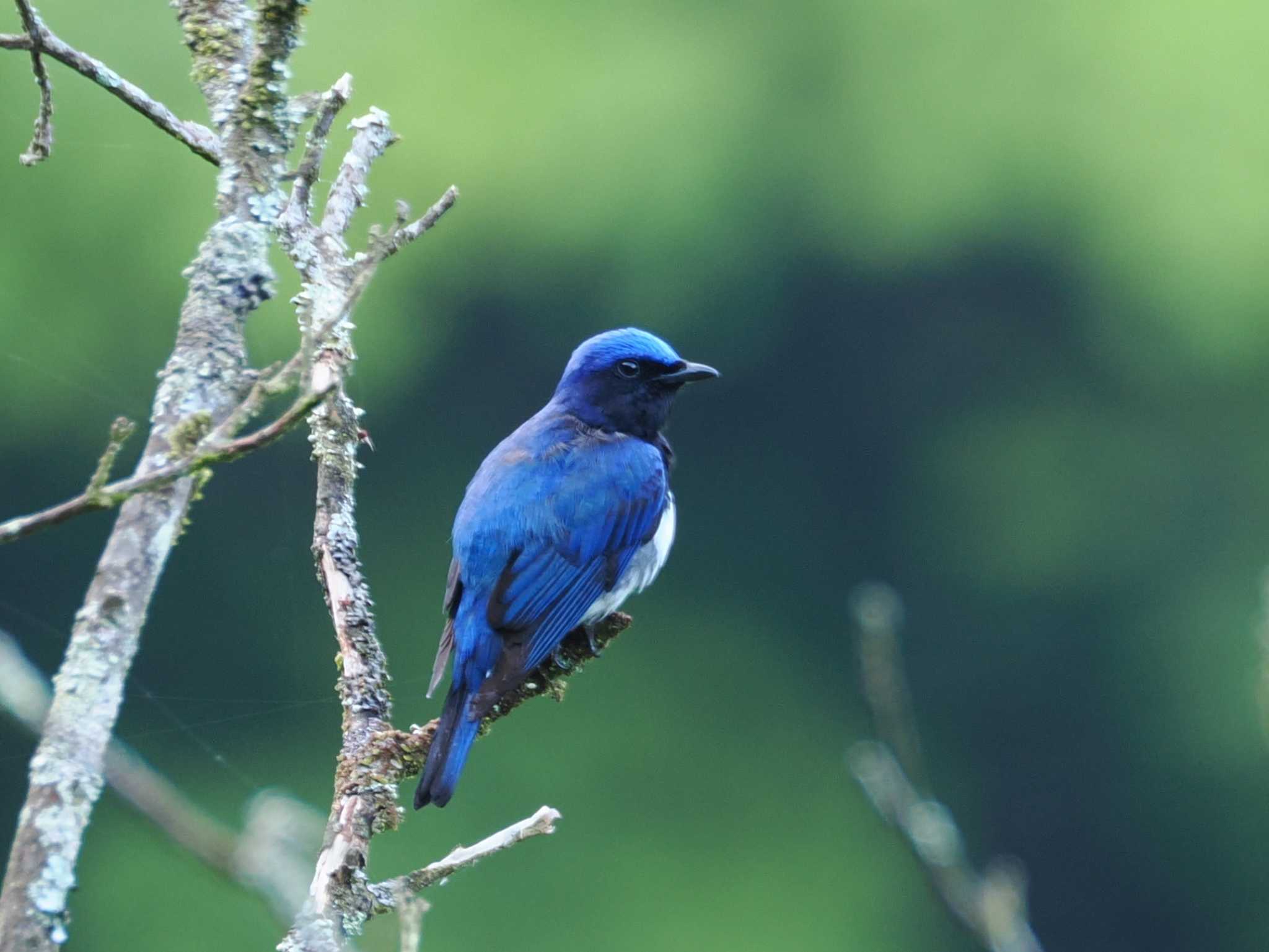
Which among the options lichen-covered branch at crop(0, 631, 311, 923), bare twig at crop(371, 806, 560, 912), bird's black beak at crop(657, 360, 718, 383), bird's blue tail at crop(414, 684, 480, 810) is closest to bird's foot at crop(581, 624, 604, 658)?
bird's blue tail at crop(414, 684, 480, 810)

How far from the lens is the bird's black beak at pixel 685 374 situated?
12.8ft

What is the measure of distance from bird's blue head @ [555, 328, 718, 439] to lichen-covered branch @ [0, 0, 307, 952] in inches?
83.7

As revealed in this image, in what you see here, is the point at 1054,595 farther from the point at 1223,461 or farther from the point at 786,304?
the point at 786,304

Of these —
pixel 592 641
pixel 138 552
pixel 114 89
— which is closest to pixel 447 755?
pixel 592 641

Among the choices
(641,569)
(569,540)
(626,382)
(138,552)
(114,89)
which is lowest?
(641,569)

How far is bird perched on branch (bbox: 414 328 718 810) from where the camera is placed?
9.24ft

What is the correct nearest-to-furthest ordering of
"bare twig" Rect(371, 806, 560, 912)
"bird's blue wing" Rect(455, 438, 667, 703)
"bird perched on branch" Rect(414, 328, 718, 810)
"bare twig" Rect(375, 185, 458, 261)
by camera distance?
"bare twig" Rect(371, 806, 560, 912), "bare twig" Rect(375, 185, 458, 261), "bird perched on branch" Rect(414, 328, 718, 810), "bird's blue wing" Rect(455, 438, 667, 703)

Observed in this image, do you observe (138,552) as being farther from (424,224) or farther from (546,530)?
(546,530)

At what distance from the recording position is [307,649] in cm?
915

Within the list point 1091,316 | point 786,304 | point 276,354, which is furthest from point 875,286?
point 276,354

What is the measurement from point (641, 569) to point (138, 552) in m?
2.50

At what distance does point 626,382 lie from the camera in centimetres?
389

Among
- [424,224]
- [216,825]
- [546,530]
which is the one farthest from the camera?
[546,530]

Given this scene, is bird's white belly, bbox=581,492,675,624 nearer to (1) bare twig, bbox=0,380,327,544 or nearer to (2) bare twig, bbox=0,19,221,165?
(2) bare twig, bbox=0,19,221,165
